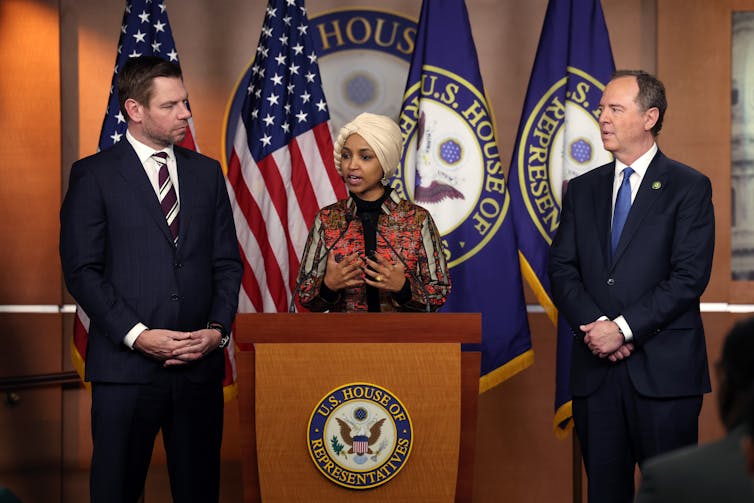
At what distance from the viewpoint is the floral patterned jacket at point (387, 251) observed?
3.22 meters

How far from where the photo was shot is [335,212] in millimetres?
3377

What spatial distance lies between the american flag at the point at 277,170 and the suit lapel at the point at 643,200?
1.51m

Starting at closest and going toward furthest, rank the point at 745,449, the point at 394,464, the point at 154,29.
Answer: the point at 745,449 < the point at 394,464 < the point at 154,29

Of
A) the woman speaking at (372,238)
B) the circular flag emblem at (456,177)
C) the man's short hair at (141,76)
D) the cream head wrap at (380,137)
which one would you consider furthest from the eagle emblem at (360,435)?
the circular flag emblem at (456,177)

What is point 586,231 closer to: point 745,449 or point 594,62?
point 594,62

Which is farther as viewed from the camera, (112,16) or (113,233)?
(112,16)

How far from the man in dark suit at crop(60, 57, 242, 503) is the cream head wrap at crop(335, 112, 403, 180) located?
53cm

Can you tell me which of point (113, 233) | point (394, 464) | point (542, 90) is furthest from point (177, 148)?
point (542, 90)

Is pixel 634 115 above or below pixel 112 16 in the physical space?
below

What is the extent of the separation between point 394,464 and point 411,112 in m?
2.03

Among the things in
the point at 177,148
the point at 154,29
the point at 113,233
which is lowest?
the point at 113,233

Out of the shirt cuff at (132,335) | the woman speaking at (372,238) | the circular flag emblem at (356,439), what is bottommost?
the circular flag emblem at (356,439)

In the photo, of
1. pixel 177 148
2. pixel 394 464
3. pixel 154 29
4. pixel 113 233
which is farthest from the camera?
pixel 154 29

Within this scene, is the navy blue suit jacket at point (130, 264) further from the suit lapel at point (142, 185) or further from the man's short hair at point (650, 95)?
the man's short hair at point (650, 95)
